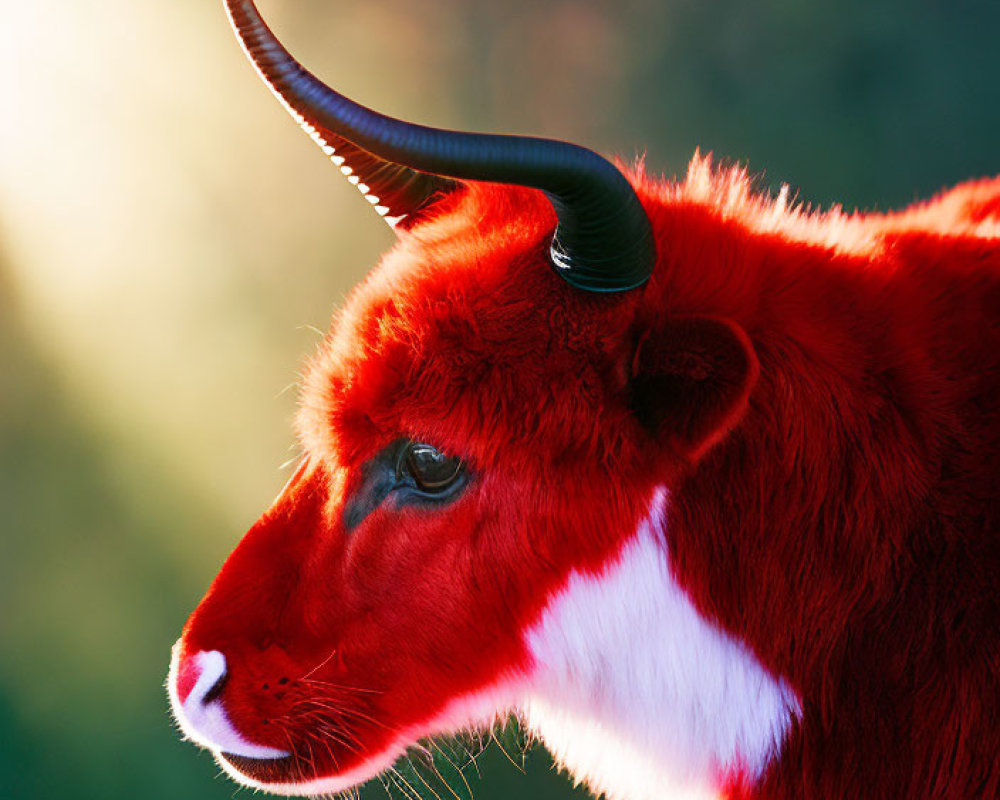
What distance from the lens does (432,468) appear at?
2.32ft

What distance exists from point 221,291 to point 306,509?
4.77 ft

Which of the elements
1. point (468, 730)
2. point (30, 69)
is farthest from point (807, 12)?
point (30, 69)

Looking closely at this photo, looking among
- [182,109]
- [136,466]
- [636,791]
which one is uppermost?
[182,109]

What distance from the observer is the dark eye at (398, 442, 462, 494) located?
0.71 m

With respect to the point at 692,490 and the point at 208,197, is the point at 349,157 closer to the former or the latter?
the point at 692,490

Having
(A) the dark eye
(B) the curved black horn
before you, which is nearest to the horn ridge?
(B) the curved black horn

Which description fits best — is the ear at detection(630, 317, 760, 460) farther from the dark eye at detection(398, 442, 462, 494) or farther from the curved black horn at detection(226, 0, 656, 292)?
the dark eye at detection(398, 442, 462, 494)

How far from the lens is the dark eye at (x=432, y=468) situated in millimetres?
705

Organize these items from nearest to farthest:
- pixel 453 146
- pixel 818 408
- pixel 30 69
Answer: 1. pixel 453 146
2. pixel 818 408
3. pixel 30 69

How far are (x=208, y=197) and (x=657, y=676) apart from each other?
170 centimetres

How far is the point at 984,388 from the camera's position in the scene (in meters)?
0.66

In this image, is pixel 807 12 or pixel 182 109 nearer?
pixel 807 12

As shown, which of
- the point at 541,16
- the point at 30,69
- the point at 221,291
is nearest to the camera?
the point at 541,16

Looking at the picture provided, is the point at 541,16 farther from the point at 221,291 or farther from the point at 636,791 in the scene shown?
the point at 636,791
